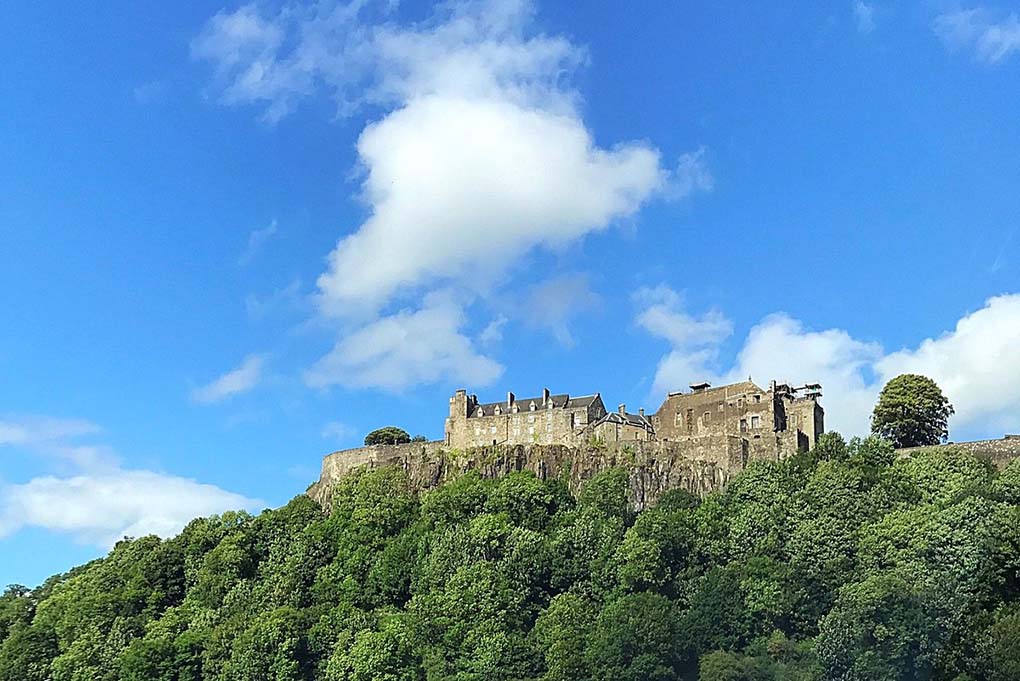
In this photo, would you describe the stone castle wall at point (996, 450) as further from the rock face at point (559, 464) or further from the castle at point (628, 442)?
the rock face at point (559, 464)

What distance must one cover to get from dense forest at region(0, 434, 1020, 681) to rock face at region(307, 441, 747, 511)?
5.56 ft

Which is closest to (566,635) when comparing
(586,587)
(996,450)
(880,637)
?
(586,587)

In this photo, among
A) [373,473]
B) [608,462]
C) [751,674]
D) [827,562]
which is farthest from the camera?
[373,473]

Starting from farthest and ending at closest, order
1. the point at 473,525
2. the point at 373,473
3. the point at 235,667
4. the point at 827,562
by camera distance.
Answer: the point at 373,473 < the point at 473,525 < the point at 235,667 < the point at 827,562

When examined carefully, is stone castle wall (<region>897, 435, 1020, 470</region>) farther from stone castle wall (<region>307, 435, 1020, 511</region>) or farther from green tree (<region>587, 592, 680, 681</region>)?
green tree (<region>587, 592, 680, 681</region>)

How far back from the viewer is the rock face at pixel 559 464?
81500mm

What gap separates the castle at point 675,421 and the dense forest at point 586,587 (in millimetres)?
4431

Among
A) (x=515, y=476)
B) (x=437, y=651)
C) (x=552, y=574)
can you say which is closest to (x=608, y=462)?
(x=515, y=476)

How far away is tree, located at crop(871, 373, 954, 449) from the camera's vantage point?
84.8 m

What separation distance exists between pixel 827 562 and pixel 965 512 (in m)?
7.37

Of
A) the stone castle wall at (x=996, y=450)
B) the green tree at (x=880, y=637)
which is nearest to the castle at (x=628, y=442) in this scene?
the stone castle wall at (x=996, y=450)

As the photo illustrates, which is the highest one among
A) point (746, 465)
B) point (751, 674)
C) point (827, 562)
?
point (746, 465)

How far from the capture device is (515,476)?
84.4 m

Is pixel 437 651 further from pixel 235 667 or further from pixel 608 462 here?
pixel 608 462
